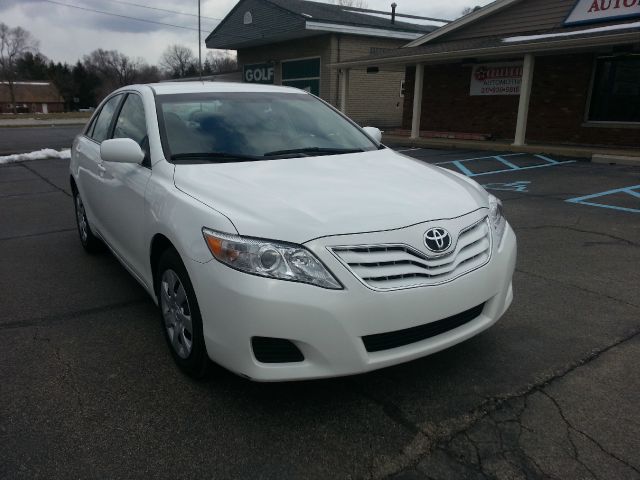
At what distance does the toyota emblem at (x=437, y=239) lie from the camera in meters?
2.47

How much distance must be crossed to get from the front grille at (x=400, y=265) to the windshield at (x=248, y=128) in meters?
1.30

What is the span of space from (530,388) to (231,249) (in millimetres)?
1754

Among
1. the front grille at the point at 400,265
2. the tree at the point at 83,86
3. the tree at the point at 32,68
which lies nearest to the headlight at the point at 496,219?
the front grille at the point at 400,265

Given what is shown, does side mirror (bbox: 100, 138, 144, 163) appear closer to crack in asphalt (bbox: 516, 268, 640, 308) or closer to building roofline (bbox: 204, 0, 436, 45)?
crack in asphalt (bbox: 516, 268, 640, 308)

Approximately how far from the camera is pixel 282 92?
4277 mm

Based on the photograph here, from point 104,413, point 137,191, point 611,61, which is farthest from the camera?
point 611,61

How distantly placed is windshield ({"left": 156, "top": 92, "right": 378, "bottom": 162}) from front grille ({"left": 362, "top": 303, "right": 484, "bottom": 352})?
4.95 ft

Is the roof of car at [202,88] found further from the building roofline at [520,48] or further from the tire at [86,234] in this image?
the building roofline at [520,48]

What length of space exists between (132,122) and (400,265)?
255cm

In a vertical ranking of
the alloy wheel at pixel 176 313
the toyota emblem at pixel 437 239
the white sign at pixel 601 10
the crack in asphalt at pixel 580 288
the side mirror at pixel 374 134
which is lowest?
the crack in asphalt at pixel 580 288

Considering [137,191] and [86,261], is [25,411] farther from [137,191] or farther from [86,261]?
[86,261]

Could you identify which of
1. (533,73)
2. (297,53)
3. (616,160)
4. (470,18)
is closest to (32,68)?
(297,53)

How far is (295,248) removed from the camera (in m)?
2.33

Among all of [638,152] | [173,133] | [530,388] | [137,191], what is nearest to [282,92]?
[173,133]
